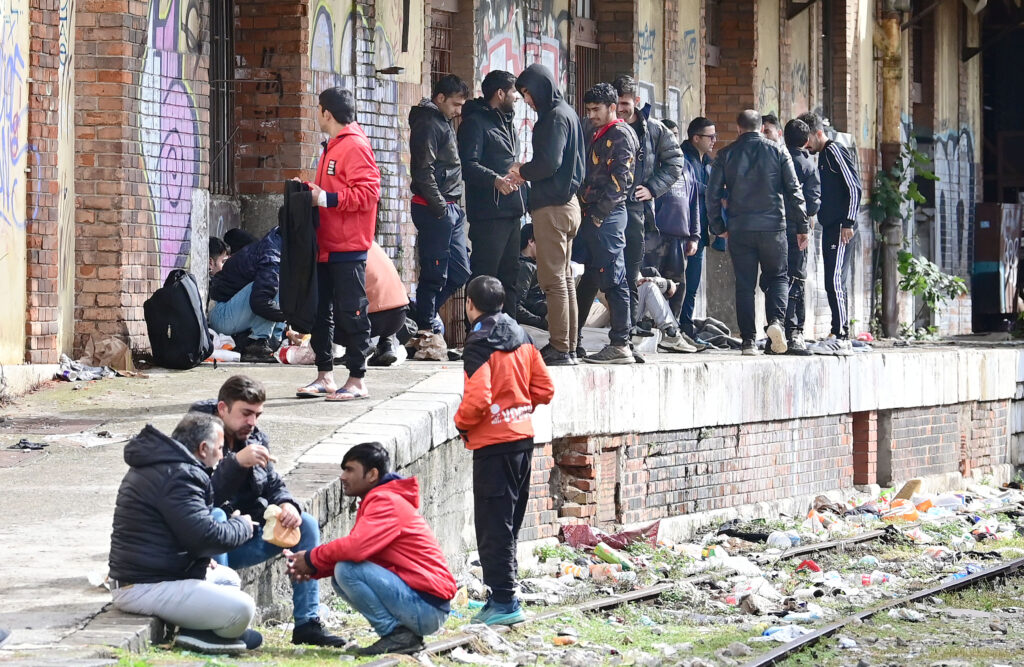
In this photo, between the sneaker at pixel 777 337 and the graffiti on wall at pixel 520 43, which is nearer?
the sneaker at pixel 777 337

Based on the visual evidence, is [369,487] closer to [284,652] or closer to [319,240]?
[284,652]

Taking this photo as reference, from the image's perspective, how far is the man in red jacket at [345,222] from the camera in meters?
10.0

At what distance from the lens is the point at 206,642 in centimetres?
618

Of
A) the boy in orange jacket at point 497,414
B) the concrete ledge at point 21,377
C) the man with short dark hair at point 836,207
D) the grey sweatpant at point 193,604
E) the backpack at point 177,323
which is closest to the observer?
the grey sweatpant at point 193,604

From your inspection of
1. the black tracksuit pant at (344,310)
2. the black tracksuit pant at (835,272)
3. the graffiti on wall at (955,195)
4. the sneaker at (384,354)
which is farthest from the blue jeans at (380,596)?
the graffiti on wall at (955,195)

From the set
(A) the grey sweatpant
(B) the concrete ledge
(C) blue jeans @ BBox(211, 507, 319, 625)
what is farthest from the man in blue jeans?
(B) the concrete ledge

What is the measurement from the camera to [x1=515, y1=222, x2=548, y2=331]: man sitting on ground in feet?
47.4

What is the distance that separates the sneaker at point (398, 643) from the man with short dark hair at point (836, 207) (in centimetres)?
939

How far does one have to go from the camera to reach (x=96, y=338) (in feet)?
41.0

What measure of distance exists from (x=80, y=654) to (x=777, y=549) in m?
8.12

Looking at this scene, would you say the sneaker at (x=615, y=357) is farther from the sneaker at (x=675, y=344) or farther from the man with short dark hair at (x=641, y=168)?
the sneaker at (x=675, y=344)

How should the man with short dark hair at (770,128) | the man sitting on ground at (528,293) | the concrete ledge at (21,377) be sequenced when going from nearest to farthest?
the concrete ledge at (21,377) → the man sitting on ground at (528,293) → the man with short dark hair at (770,128)

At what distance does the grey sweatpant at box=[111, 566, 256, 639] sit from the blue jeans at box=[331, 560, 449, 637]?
2.48 ft

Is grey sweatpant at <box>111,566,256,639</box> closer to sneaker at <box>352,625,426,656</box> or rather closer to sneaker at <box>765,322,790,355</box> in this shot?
sneaker at <box>352,625,426,656</box>
